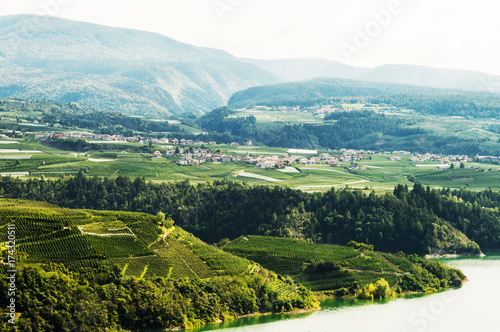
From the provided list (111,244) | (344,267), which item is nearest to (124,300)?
(111,244)

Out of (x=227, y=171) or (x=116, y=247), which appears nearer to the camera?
(x=116, y=247)

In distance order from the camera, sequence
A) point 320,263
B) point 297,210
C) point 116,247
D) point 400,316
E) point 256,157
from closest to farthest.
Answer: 1. point 400,316
2. point 116,247
3. point 320,263
4. point 297,210
5. point 256,157

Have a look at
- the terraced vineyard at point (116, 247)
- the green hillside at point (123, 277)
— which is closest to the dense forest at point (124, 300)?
the green hillside at point (123, 277)

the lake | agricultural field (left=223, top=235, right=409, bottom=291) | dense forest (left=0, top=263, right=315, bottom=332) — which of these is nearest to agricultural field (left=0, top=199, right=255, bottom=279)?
dense forest (left=0, top=263, right=315, bottom=332)

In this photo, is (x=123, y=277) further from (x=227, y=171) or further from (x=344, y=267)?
(x=227, y=171)

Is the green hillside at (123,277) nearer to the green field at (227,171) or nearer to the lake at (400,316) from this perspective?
the lake at (400,316)

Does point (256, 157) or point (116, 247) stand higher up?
point (256, 157)

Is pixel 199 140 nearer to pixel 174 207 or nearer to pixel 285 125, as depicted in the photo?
pixel 285 125
